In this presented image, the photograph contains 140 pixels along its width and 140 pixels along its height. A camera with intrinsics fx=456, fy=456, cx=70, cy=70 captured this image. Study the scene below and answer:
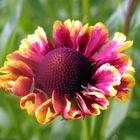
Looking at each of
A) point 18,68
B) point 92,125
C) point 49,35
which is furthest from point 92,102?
point 49,35

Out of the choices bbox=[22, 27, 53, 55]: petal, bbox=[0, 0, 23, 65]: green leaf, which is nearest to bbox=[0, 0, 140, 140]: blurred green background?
bbox=[0, 0, 23, 65]: green leaf

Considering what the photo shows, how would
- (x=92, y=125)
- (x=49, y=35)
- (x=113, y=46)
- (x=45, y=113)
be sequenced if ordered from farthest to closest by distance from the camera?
(x=49, y=35) < (x=92, y=125) < (x=113, y=46) < (x=45, y=113)

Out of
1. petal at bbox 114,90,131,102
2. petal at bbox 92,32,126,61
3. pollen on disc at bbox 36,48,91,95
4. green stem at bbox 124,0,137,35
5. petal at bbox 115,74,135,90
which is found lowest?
petal at bbox 114,90,131,102

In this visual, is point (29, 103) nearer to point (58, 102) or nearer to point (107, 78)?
point (58, 102)

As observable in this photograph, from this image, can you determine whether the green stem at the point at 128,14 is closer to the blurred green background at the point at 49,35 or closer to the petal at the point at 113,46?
the blurred green background at the point at 49,35

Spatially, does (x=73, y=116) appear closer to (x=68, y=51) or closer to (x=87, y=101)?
(x=87, y=101)

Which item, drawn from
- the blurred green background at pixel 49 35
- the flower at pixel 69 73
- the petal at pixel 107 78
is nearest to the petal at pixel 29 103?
the flower at pixel 69 73

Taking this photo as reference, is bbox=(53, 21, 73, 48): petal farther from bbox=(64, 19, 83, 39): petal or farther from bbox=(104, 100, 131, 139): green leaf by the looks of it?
bbox=(104, 100, 131, 139): green leaf
